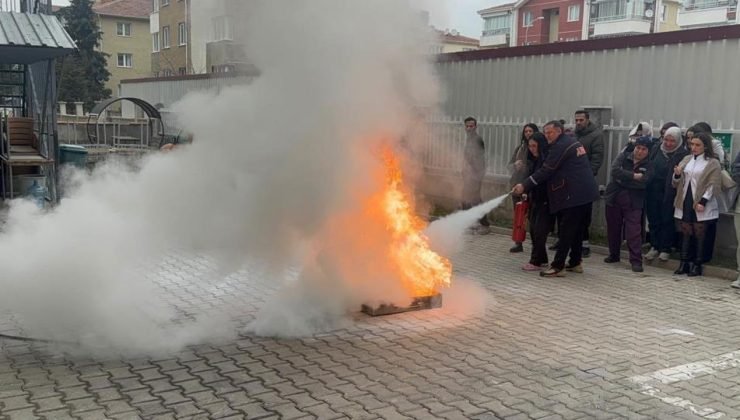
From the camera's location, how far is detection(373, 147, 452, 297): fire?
563 centimetres

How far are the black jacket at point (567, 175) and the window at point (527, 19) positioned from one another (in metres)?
52.2

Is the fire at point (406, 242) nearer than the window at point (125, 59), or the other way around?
the fire at point (406, 242)

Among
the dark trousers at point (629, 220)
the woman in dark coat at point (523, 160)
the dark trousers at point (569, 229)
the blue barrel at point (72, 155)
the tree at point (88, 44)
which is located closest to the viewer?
the dark trousers at point (569, 229)

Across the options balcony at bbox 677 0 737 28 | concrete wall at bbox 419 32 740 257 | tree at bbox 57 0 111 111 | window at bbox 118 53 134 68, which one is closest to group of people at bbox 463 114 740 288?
concrete wall at bbox 419 32 740 257

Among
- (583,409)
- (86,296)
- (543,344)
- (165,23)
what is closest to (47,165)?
(165,23)

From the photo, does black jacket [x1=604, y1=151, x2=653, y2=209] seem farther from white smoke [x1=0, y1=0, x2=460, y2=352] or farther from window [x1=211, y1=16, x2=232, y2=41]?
window [x1=211, y1=16, x2=232, y2=41]

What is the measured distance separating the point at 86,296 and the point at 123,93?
2440 centimetres

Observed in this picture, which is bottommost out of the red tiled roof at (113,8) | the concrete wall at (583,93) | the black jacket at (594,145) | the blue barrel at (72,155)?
the blue barrel at (72,155)

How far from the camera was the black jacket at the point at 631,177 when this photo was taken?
7980 millimetres

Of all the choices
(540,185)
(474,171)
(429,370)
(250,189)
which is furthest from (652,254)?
(250,189)

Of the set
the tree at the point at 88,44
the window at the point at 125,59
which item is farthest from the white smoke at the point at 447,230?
the window at the point at 125,59

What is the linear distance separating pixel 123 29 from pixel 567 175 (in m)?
48.5

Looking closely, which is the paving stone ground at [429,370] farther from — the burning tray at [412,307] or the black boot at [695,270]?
the black boot at [695,270]

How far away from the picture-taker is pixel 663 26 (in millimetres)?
50938
